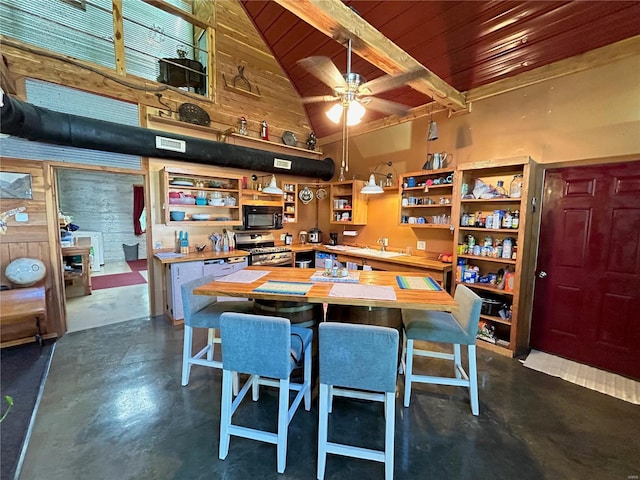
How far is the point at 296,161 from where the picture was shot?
4.84 meters

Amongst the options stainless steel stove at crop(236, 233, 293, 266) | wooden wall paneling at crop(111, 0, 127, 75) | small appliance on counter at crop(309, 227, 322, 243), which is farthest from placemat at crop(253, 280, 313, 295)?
wooden wall paneling at crop(111, 0, 127, 75)

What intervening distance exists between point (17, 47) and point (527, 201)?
5.53 m

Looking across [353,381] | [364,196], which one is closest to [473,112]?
[364,196]

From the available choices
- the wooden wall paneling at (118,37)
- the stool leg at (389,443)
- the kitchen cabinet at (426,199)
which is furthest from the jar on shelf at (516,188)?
the wooden wall paneling at (118,37)

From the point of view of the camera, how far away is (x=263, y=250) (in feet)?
15.3

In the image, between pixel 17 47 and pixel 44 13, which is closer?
pixel 17 47

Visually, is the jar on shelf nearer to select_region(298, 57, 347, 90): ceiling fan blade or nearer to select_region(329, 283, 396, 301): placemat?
select_region(329, 283, 396, 301): placemat

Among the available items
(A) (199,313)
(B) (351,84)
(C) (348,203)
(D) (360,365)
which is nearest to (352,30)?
(B) (351,84)

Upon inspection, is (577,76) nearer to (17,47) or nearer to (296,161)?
(296,161)

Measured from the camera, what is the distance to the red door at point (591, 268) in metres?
2.49

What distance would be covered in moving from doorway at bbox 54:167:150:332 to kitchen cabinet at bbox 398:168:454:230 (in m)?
4.12

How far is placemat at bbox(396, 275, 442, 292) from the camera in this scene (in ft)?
7.09

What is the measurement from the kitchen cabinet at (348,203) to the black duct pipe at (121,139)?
0.86 m

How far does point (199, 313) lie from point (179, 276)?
4.97 ft
